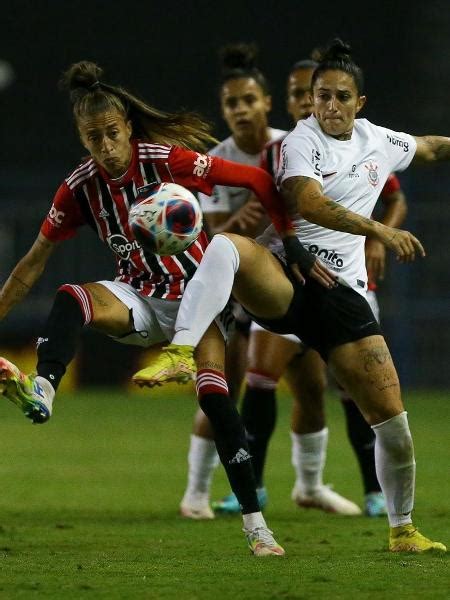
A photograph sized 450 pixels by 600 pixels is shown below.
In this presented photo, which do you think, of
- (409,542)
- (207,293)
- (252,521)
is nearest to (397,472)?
(409,542)

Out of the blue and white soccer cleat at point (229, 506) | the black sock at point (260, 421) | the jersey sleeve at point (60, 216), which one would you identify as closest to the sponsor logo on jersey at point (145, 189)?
the jersey sleeve at point (60, 216)

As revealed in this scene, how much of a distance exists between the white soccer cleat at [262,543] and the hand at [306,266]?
943 mm

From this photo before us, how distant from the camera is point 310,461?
696 centimetres

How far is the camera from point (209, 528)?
20.4 feet

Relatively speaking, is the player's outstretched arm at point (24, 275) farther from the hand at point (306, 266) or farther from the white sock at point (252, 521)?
the white sock at point (252, 521)

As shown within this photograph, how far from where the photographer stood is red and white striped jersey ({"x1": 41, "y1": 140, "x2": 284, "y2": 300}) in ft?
17.9

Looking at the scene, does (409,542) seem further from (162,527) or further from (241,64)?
(241,64)

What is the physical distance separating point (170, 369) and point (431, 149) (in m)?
1.59

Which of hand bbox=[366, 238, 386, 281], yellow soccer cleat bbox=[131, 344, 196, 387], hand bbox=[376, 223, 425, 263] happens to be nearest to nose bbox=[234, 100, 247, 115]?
hand bbox=[366, 238, 386, 281]

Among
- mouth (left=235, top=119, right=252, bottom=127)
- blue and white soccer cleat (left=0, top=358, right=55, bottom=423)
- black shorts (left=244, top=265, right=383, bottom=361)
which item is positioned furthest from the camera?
mouth (left=235, top=119, right=252, bottom=127)

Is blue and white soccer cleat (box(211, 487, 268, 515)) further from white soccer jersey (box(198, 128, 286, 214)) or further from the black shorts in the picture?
the black shorts

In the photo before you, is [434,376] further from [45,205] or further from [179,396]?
[45,205]

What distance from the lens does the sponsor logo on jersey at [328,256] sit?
538 cm

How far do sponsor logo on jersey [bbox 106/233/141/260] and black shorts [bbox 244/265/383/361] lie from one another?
606mm
